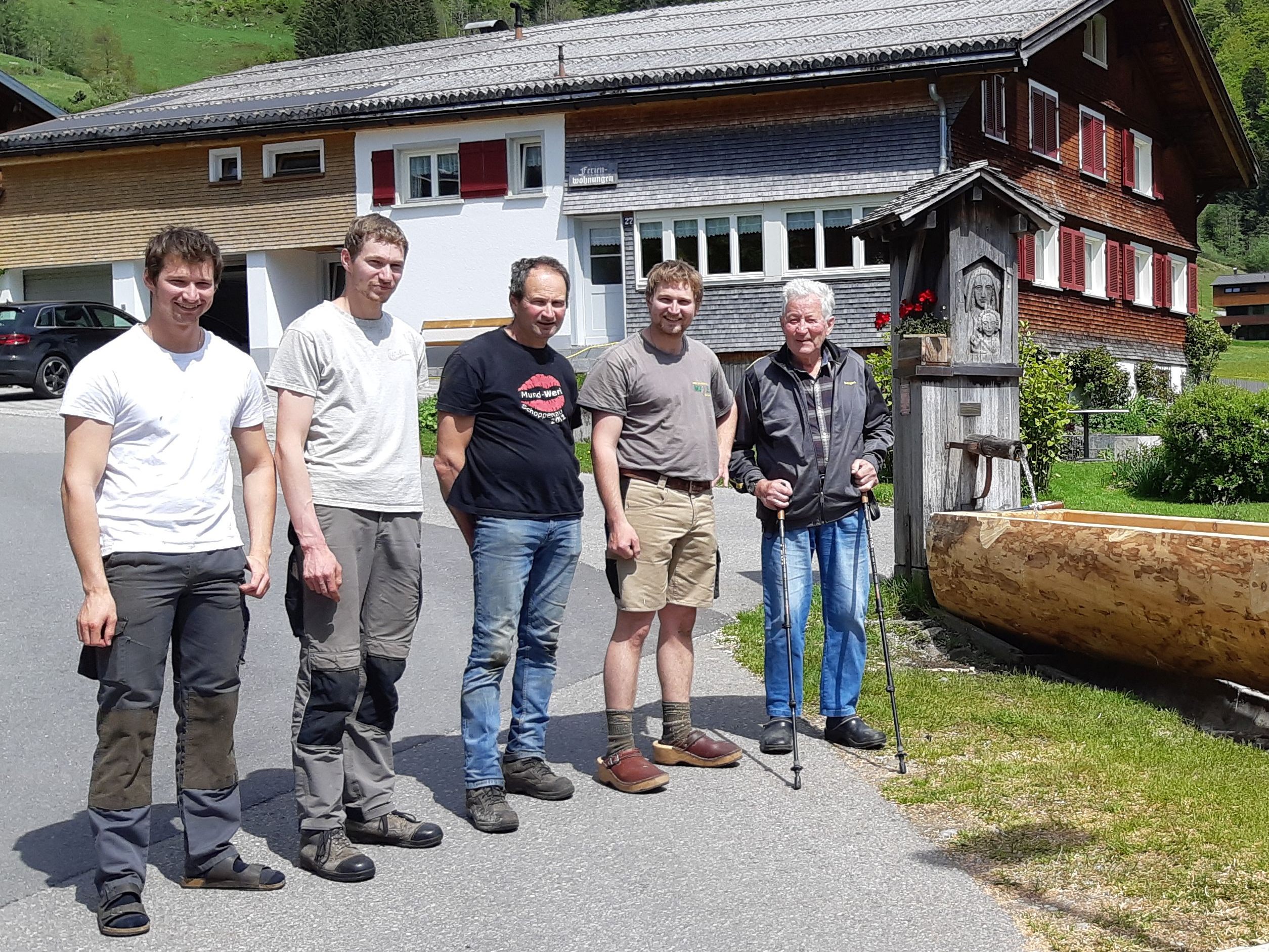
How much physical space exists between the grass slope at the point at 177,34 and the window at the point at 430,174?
97477mm

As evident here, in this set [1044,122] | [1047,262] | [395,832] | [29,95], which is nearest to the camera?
[395,832]

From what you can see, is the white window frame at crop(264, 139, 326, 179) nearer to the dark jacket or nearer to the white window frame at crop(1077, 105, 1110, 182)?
the white window frame at crop(1077, 105, 1110, 182)

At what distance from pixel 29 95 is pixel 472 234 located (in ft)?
48.6

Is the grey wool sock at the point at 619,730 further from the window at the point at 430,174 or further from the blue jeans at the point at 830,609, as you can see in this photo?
the window at the point at 430,174

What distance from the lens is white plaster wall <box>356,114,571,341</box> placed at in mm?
28281

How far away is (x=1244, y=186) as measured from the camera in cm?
3694

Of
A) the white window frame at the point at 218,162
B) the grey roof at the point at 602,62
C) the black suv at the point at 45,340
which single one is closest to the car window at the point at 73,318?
the black suv at the point at 45,340

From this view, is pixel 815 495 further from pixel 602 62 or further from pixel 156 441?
pixel 602 62

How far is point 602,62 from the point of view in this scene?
1176 inches

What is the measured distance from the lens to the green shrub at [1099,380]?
1065 inches

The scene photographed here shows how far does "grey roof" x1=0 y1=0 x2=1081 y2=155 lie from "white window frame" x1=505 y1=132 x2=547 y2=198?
2.89 feet

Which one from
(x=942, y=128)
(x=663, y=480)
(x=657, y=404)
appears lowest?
(x=663, y=480)

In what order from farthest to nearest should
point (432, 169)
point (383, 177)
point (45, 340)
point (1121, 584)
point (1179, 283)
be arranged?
1. point (1179, 283)
2. point (383, 177)
3. point (432, 169)
4. point (45, 340)
5. point (1121, 584)

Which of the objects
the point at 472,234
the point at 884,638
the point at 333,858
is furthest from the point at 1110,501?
the point at 472,234
